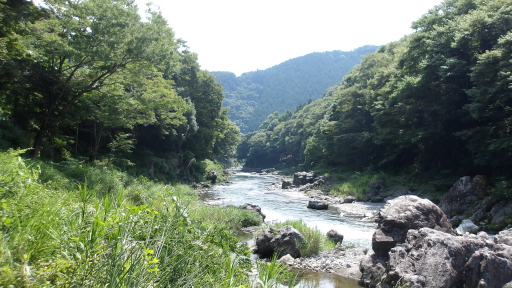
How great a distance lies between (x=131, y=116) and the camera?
1681 centimetres

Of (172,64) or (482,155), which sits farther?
(482,155)

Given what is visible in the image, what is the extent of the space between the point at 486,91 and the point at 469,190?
5.75 meters

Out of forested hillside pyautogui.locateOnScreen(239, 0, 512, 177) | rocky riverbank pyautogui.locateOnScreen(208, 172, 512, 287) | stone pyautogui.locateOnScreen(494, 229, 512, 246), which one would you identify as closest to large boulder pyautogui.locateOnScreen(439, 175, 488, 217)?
rocky riverbank pyautogui.locateOnScreen(208, 172, 512, 287)

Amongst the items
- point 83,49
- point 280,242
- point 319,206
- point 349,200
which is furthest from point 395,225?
point 349,200

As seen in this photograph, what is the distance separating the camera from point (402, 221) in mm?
9195

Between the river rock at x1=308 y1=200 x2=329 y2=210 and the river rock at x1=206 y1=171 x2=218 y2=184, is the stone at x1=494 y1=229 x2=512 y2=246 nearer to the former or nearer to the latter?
the river rock at x1=308 y1=200 x2=329 y2=210

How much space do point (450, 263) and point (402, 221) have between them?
251 cm

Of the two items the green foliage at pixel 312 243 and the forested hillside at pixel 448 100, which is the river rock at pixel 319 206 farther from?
the green foliage at pixel 312 243

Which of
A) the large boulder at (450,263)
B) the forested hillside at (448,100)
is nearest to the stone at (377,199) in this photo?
the forested hillside at (448,100)

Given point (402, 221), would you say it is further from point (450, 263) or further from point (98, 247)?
point (98, 247)

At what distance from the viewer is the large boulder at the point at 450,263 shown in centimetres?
626

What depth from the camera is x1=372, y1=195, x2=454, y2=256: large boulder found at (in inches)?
355

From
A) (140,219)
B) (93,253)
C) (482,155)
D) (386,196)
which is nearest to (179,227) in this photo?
(140,219)

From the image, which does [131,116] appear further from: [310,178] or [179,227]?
[310,178]
